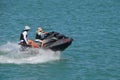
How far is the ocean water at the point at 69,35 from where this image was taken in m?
36.9

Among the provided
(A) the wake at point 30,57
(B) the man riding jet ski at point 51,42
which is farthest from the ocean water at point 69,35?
(B) the man riding jet ski at point 51,42

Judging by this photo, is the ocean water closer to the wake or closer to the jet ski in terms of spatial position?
the wake

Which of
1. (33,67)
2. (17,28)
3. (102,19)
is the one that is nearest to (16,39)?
(17,28)

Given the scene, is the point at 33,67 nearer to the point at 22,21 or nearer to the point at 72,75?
the point at 72,75

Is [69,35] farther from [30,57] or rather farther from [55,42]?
[30,57]

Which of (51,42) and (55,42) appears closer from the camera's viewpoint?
(55,42)

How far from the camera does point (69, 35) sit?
47.3 m

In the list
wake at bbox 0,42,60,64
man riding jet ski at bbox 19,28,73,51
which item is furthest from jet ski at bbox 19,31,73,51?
wake at bbox 0,42,60,64

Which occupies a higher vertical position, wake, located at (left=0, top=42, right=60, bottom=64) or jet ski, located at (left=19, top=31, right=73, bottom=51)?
jet ski, located at (left=19, top=31, right=73, bottom=51)

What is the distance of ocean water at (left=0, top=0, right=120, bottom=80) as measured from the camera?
121 ft

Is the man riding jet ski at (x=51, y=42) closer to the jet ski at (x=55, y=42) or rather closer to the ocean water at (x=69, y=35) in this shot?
the jet ski at (x=55, y=42)

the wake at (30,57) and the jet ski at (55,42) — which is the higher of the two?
the jet ski at (55,42)

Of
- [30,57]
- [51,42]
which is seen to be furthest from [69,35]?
[30,57]

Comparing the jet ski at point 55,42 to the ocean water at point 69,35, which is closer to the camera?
the ocean water at point 69,35
